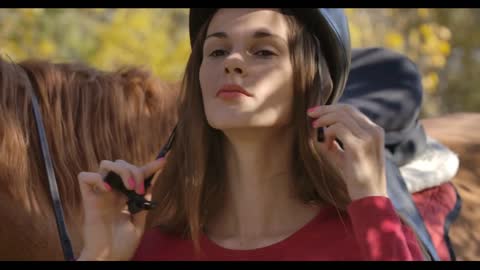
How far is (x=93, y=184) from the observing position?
5.01ft

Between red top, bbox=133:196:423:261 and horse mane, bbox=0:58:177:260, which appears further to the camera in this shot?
horse mane, bbox=0:58:177:260

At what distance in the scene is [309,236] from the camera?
4.91 ft

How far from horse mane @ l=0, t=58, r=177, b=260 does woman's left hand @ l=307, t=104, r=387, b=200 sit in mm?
914

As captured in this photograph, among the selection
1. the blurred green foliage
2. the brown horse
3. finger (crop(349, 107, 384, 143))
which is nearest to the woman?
finger (crop(349, 107, 384, 143))

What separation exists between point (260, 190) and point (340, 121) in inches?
9.9

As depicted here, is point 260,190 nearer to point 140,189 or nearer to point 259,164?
point 259,164

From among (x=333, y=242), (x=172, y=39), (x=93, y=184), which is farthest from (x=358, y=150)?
(x=172, y=39)

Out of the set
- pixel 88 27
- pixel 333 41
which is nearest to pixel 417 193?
pixel 333 41

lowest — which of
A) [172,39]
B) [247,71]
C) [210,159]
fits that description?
[172,39]

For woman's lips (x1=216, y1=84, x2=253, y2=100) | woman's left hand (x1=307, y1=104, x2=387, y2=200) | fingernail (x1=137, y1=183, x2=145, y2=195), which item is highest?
woman's lips (x1=216, y1=84, x2=253, y2=100)

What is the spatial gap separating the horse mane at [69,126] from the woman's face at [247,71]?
0.68 m

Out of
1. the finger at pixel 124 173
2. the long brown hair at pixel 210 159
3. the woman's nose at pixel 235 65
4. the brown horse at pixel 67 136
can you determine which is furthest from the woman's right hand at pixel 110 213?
the brown horse at pixel 67 136

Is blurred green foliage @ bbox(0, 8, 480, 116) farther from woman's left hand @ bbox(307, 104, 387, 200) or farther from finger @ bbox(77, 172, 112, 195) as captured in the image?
woman's left hand @ bbox(307, 104, 387, 200)

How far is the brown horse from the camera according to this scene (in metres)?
1.98
